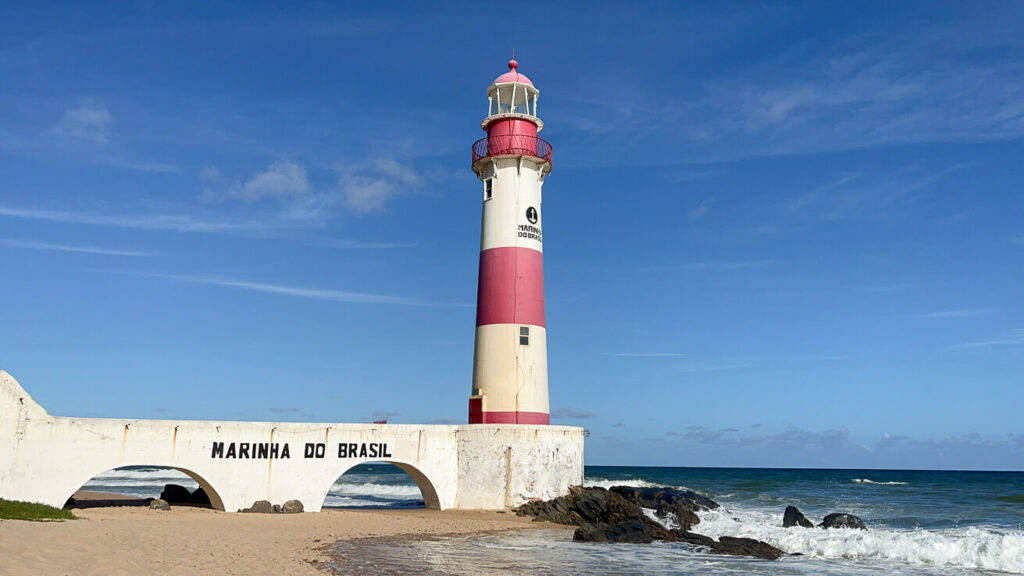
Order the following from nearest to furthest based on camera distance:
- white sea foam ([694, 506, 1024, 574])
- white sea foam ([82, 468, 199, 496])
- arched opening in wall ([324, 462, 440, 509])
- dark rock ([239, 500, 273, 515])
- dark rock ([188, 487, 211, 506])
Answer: white sea foam ([694, 506, 1024, 574]), dark rock ([239, 500, 273, 515]), arched opening in wall ([324, 462, 440, 509]), dark rock ([188, 487, 211, 506]), white sea foam ([82, 468, 199, 496])

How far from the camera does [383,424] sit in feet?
68.7

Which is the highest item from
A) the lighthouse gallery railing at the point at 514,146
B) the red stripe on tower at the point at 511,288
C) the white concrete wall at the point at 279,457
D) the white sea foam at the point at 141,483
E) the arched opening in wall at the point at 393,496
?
the lighthouse gallery railing at the point at 514,146

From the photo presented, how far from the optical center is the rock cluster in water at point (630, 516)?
1709 centimetres

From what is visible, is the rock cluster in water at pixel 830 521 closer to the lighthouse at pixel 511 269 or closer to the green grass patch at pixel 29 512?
the lighthouse at pixel 511 269

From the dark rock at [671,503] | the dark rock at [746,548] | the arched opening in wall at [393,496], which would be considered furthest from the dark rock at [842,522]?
the arched opening in wall at [393,496]

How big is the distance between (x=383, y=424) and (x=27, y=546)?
10956 mm

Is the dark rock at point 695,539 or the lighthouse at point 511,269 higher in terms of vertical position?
the lighthouse at point 511,269

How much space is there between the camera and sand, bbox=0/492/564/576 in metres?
10.4

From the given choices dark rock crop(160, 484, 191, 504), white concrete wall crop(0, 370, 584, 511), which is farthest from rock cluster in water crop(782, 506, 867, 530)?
dark rock crop(160, 484, 191, 504)

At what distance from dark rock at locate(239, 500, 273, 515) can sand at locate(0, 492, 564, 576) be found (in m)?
0.48

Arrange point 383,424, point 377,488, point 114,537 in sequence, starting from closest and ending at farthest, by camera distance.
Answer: point 114,537
point 383,424
point 377,488

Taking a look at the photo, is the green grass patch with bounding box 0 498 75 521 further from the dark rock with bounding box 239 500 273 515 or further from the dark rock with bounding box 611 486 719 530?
the dark rock with bounding box 611 486 719 530

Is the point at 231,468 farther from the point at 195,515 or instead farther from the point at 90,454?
the point at 90,454

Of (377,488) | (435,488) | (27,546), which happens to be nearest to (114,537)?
(27,546)
